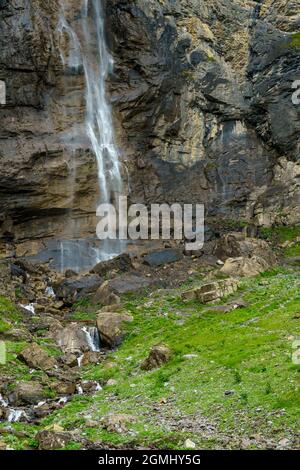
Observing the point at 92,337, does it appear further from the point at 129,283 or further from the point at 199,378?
the point at 199,378

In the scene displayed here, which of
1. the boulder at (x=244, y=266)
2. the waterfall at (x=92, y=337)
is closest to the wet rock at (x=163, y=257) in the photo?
the boulder at (x=244, y=266)

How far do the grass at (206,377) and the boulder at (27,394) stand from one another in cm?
199

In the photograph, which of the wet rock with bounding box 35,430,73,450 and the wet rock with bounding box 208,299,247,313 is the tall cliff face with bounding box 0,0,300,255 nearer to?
the wet rock with bounding box 208,299,247,313

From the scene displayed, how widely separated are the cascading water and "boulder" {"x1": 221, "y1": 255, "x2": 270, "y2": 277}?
15154 mm

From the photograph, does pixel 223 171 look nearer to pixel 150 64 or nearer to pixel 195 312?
pixel 150 64

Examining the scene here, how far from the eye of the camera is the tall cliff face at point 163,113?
215 feet

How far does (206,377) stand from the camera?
28.8 m

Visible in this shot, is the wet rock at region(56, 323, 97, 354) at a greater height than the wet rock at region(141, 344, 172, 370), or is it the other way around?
the wet rock at region(141, 344, 172, 370)

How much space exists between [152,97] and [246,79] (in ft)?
46.8

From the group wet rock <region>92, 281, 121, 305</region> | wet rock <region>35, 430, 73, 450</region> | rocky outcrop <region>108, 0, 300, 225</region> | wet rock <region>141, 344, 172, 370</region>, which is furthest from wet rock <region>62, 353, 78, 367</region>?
rocky outcrop <region>108, 0, 300, 225</region>

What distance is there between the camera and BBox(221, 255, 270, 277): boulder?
54656 mm

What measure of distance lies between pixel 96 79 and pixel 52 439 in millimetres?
54814

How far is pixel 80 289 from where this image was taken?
5516 cm

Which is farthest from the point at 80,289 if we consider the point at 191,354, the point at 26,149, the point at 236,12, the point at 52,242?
the point at 236,12
